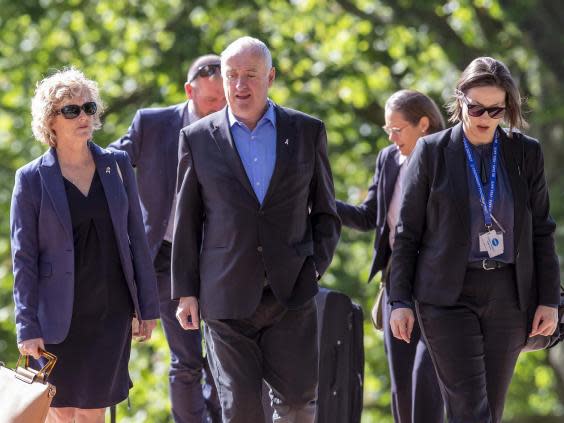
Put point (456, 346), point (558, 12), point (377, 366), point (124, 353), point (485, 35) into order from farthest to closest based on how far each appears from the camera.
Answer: point (377, 366), point (485, 35), point (558, 12), point (124, 353), point (456, 346)

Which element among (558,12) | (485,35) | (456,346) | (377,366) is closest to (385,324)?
(456,346)

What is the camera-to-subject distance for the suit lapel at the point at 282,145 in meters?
6.25

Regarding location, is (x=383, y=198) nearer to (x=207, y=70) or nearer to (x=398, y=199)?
(x=398, y=199)

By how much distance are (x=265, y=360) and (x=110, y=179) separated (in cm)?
104

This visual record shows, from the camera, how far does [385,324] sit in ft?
24.9

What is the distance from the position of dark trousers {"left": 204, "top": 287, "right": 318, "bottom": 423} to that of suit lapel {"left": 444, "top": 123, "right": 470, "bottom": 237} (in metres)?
0.73

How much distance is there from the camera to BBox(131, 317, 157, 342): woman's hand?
6.64 metres

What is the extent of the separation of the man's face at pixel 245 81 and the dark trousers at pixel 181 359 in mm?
1678

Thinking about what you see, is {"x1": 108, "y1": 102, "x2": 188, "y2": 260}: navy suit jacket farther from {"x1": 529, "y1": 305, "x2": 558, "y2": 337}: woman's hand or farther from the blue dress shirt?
{"x1": 529, "y1": 305, "x2": 558, "y2": 337}: woman's hand

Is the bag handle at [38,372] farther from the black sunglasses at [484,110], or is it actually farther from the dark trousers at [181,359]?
the black sunglasses at [484,110]

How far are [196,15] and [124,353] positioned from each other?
34.0 feet

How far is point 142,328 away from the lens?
666 centimetres

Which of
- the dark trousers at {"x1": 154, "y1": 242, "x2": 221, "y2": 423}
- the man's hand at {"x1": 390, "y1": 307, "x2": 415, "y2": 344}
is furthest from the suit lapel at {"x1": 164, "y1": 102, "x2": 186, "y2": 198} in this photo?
the man's hand at {"x1": 390, "y1": 307, "x2": 415, "y2": 344}

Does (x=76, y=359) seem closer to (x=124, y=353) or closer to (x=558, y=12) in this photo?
(x=124, y=353)
